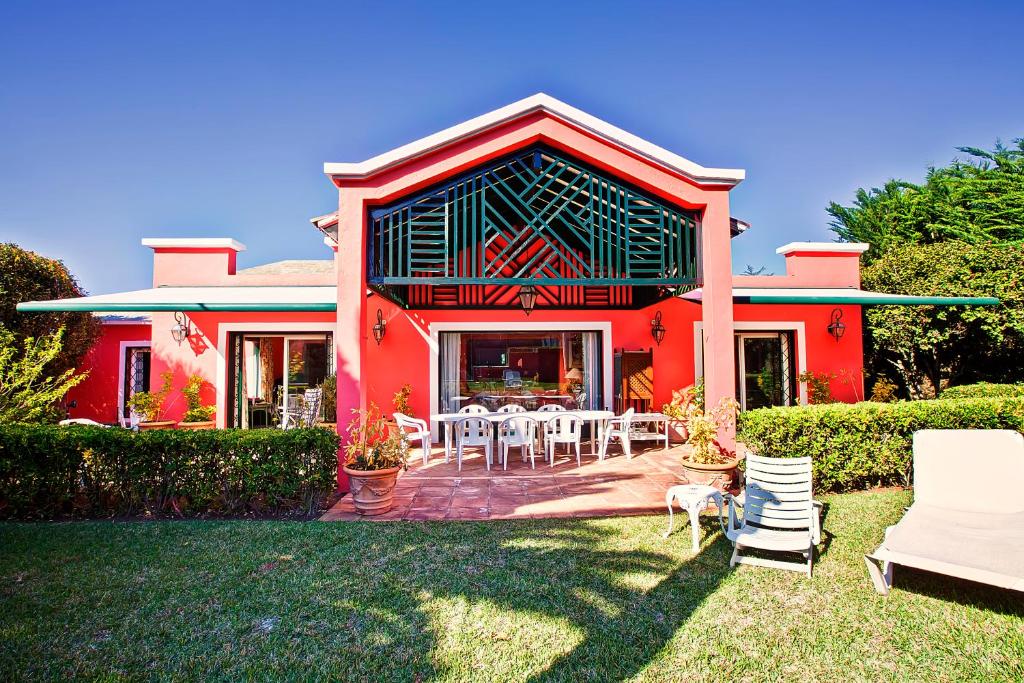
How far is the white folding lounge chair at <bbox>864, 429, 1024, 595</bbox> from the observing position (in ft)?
14.6

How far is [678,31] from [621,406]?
895 cm

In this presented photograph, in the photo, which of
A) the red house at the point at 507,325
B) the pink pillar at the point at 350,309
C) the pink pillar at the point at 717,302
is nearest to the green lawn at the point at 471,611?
the pink pillar at the point at 350,309

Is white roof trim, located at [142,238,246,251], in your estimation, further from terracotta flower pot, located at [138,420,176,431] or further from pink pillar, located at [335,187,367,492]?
pink pillar, located at [335,187,367,492]

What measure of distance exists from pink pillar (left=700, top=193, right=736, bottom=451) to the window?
516cm

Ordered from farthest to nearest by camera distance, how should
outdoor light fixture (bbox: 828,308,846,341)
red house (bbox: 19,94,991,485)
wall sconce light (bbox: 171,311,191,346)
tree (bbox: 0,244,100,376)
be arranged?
1. outdoor light fixture (bbox: 828,308,846,341)
2. wall sconce light (bbox: 171,311,191,346)
3. tree (bbox: 0,244,100,376)
4. red house (bbox: 19,94,991,485)

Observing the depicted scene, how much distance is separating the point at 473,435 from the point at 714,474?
4.72m

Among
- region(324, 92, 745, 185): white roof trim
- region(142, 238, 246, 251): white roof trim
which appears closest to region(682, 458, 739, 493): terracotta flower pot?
region(324, 92, 745, 185): white roof trim

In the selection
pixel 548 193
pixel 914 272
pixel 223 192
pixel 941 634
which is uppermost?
pixel 223 192

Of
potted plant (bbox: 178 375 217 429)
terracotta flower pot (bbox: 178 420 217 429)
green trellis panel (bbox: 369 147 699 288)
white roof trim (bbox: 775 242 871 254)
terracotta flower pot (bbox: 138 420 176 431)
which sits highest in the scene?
white roof trim (bbox: 775 242 871 254)

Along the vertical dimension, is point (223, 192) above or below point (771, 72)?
below

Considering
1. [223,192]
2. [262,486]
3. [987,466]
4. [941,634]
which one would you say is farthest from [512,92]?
[941,634]

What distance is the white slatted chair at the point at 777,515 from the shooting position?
17.2 ft

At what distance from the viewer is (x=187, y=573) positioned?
509 cm

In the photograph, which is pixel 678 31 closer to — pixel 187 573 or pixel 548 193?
pixel 548 193
